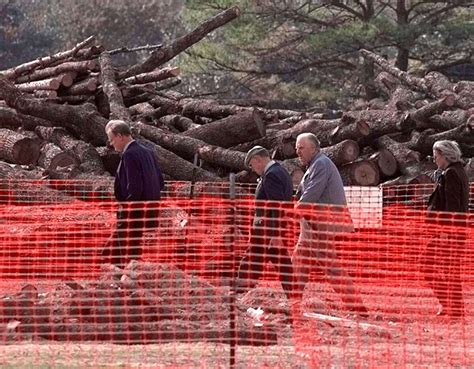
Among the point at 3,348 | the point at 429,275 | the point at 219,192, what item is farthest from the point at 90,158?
the point at 3,348

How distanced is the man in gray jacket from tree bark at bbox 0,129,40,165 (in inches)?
313

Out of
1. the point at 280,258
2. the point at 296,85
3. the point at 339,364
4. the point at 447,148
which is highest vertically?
the point at 296,85

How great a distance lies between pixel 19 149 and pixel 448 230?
8389 mm

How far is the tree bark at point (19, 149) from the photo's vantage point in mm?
19016

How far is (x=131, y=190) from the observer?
11.9 m

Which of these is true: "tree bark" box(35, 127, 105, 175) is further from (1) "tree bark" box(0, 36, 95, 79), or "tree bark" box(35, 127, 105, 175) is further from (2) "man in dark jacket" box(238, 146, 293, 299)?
(2) "man in dark jacket" box(238, 146, 293, 299)

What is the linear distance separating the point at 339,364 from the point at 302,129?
8.80m

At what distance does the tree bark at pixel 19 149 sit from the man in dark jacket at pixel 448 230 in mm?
7983

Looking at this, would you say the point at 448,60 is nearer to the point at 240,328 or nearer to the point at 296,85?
the point at 296,85

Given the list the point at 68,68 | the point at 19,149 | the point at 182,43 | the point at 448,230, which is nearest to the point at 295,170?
the point at 182,43

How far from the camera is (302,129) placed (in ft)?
60.2

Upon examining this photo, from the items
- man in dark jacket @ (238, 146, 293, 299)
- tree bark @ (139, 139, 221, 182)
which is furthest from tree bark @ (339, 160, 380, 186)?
man in dark jacket @ (238, 146, 293, 299)

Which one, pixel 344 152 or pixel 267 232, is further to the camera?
pixel 344 152

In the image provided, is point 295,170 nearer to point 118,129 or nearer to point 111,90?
point 111,90
